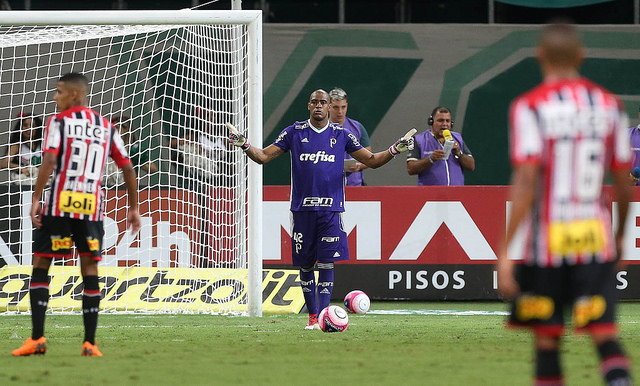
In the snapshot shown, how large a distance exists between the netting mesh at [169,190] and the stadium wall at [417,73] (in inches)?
173

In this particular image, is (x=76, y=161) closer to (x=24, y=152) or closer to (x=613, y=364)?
(x=613, y=364)

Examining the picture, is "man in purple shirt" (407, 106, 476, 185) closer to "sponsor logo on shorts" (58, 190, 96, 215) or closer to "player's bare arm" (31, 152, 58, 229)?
"sponsor logo on shorts" (58, 190, 96, 215)

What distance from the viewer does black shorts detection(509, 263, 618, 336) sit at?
4508 mm

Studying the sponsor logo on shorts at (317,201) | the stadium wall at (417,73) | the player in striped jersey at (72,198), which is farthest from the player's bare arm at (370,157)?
the stadium wall at (417,73)

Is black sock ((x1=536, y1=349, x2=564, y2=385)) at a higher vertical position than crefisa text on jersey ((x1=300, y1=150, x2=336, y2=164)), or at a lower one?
lower

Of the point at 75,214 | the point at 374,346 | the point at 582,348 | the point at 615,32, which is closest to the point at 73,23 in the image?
the point at 75,214

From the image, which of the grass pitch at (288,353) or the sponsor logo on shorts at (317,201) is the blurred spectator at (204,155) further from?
the sponsor logo on shorts at (317,201)

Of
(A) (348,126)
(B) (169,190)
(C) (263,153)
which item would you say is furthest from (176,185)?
(C) (263,153)

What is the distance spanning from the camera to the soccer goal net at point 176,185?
11.5 metres

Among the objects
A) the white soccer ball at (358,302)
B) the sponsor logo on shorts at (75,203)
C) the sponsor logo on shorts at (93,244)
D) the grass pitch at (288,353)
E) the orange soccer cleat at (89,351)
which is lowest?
the grass pitch at (288,353)

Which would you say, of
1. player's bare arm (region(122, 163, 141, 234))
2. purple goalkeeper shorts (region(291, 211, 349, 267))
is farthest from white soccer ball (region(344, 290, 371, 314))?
player's bare arm (region(122, 163, 141, 234))

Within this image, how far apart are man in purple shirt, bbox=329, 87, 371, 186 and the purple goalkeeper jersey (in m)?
2.21

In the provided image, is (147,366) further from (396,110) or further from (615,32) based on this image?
(615,32)

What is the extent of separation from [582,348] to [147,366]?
10.7ft
